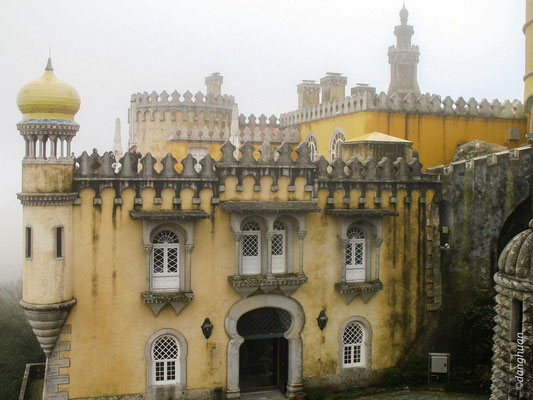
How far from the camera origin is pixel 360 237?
22.3 meters

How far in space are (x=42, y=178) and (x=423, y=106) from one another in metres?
16.3

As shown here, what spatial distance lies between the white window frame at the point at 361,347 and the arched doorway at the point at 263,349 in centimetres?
180

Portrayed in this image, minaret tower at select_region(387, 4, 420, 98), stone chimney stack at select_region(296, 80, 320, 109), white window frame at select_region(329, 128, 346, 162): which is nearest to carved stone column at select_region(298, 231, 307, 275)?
white window frame at select_region(329, 128, 346, 162)

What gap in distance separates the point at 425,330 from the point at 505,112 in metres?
11.9

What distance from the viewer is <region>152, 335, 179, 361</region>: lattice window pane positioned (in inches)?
805

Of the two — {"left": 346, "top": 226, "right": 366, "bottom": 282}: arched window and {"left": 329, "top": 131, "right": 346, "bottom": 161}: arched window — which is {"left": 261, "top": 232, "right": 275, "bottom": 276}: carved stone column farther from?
{"left": 329, "top": 131, "right": 346, "bottom": 161}: arched window

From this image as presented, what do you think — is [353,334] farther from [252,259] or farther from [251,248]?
[251,248]

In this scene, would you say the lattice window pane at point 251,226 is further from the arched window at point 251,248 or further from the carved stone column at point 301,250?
the carved stone column at point 301,250

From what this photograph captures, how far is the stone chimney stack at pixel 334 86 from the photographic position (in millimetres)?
35406

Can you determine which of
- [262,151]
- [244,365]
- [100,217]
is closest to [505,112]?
[262,151]

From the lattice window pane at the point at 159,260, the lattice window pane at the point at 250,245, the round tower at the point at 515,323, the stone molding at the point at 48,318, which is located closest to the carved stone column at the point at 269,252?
the lattice window pane at the point at 250,245

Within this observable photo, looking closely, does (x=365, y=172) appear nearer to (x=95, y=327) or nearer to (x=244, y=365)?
(x=244, y=365)

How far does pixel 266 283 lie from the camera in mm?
20641

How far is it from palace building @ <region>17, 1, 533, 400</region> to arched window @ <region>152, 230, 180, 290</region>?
0.03m
